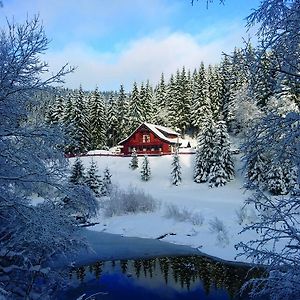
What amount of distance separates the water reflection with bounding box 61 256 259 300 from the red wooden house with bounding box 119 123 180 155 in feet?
117

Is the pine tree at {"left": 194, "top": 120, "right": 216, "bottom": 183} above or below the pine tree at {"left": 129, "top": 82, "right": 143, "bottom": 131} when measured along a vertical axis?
below

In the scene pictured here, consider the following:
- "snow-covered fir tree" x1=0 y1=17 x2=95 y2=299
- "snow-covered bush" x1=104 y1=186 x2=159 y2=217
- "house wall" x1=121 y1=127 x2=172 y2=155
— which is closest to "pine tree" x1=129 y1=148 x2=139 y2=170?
"house wall" x1=121 y1=127 x2=172 y2=155

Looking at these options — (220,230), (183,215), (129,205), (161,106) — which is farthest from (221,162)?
(161,106)

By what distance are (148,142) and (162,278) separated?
130 ft

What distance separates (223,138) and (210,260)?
71.3 feet

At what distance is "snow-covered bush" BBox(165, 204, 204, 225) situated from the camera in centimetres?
2662

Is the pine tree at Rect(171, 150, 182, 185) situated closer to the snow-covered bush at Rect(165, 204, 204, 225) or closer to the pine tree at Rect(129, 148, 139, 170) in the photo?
the pine tree at Rect(129, 148, 139, 170)

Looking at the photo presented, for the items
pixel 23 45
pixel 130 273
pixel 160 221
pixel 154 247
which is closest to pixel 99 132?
pixel 160 221

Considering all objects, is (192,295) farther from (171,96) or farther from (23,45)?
(171,96)

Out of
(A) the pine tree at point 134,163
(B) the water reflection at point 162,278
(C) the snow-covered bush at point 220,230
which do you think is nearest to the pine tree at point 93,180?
(A) the pine tree at point 134,163

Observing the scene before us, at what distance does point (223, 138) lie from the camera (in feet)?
133

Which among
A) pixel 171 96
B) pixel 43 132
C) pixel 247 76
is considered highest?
pixel 171 96

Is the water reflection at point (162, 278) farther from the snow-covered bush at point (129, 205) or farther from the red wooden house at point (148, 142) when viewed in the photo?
the red wooden house at point (148, 142)

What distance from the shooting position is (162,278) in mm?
17656
